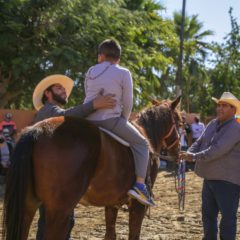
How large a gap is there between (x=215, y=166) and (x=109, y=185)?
4.80ft

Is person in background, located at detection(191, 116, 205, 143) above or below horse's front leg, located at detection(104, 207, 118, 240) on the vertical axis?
above

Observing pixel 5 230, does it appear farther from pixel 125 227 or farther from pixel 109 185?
pixel 125 227

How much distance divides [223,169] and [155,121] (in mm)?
1211

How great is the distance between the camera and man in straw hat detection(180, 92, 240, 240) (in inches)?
210

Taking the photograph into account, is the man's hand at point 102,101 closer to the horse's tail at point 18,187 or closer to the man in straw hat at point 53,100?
the man in straw hat at point 53,100

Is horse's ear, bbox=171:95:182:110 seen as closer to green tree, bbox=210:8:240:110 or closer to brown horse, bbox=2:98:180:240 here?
brown horse, bbox=2:98:180:240

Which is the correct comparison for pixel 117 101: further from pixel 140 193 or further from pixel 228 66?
pixel 228 66

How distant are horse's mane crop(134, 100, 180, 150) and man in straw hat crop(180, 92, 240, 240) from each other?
68cm

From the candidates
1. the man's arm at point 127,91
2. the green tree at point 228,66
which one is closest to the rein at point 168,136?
the man's arm at point 127,91

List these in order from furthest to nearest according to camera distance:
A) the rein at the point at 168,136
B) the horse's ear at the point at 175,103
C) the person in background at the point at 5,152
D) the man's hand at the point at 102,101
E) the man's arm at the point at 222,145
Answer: the person in background at the point at 5,152, the rein at the point at 168,136, the horse's ear at the point at 175,103, the man's arm at the point at 222,145, the man's hand at the point at 102,101

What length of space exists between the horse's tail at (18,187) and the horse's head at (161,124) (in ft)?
7.13

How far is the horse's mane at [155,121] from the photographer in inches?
240

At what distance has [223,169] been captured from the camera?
5.39 m

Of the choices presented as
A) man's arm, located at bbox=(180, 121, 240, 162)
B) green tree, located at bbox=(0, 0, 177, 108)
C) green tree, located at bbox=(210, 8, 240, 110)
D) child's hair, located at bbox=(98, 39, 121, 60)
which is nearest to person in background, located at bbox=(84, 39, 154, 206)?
child's hair, located at bbox=(98, 39, 121, 60)
